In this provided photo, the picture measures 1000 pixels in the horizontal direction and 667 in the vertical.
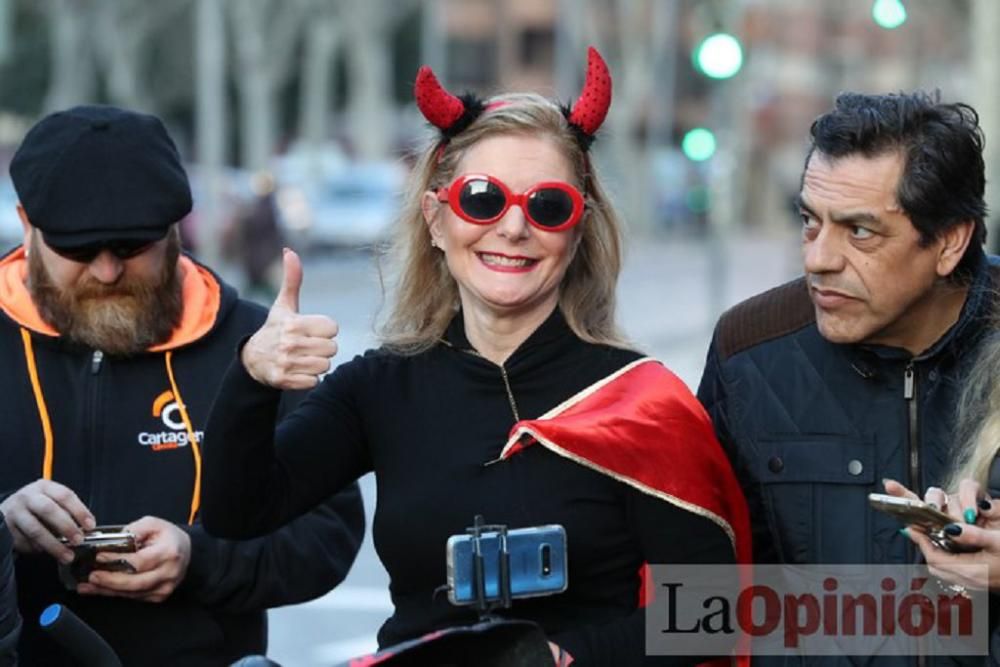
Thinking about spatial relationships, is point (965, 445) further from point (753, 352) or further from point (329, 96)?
point (329, 96)

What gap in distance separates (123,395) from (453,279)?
83 centimetres

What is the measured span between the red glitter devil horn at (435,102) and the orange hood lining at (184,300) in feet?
2.85

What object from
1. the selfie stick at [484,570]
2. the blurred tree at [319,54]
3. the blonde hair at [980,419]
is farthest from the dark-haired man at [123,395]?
the blurred tree at [319,54]

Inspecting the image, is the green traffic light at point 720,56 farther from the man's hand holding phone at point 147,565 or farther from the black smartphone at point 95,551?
the black smartphone at point 95,551

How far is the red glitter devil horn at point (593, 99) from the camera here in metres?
3.66

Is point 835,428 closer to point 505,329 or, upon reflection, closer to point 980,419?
point 980,419

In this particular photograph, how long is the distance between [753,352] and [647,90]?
216 ft

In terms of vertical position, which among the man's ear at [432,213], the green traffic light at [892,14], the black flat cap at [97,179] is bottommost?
the man's ear at [432,213]

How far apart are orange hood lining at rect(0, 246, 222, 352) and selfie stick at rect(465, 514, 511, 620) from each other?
1.16m

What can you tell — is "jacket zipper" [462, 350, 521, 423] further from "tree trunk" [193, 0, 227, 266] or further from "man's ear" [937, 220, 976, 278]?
"tree trunk" [193, 0, 227, 266]

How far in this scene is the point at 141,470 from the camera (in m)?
4.08

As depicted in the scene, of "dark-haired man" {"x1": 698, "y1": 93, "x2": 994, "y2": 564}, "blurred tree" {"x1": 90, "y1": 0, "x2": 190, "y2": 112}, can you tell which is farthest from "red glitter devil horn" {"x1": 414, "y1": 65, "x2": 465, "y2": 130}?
"blurred tree" {"x1": 90, "y1": 0, "x2": 190, "y2": 112}

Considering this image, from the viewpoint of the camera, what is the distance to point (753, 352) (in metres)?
3.81

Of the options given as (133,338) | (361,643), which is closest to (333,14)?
(361,643)
